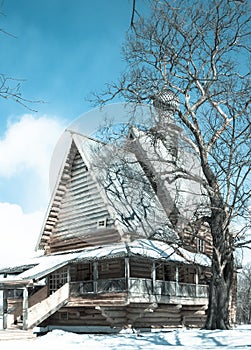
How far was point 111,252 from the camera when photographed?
21656mm

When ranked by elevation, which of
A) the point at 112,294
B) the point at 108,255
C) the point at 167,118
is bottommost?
the point at 112,294

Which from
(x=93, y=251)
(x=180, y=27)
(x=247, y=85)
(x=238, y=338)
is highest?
(x=180, y=27)

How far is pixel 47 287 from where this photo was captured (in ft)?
82.7

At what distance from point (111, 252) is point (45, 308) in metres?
4.23

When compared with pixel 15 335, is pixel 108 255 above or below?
above

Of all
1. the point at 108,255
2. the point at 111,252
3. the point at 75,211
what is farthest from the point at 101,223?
the point at 75,211

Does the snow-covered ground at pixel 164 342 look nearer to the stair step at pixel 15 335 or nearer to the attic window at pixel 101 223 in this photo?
the stair step at pixel 15 335

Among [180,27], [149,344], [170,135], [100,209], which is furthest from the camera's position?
[100,209]

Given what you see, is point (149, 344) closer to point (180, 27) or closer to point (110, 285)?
point (110, 285)

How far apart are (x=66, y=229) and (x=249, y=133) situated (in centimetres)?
1231

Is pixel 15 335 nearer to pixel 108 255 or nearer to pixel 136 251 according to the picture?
pixel 108 255

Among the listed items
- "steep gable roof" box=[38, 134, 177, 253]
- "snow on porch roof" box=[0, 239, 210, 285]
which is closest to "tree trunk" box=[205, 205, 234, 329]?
"snow on porch roof" box=[0, 239, 210, 285]

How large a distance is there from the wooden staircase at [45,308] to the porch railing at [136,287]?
49cm

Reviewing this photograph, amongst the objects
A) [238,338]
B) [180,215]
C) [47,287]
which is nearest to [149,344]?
[238,338]
